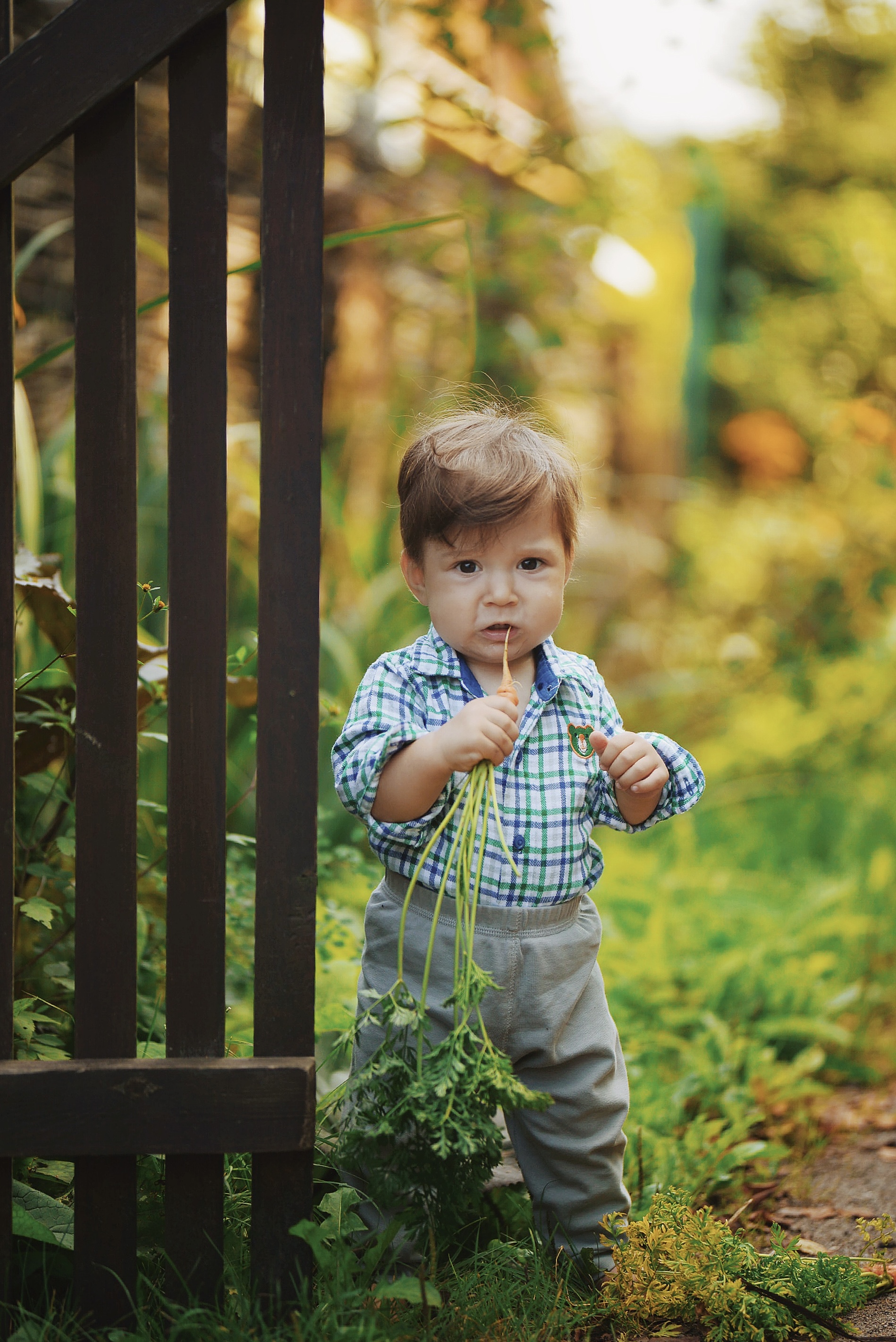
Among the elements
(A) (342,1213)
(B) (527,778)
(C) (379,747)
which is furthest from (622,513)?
(A) (342,1213)

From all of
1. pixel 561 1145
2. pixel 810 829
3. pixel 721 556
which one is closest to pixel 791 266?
pixel 721 556

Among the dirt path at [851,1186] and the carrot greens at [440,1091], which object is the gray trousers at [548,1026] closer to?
the carrot greens at [440,1091]

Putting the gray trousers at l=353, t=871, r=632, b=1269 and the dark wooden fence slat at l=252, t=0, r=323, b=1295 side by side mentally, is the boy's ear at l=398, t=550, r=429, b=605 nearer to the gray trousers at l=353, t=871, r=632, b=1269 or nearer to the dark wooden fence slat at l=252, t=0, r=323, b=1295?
the dark wooden fence slat at l=252, t=0, r=323, b=1295

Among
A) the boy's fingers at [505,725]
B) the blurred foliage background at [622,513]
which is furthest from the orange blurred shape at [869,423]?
the boy's fingers at [505,725]

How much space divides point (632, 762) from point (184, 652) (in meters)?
0.69

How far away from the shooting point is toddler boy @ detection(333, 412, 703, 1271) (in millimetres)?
1644

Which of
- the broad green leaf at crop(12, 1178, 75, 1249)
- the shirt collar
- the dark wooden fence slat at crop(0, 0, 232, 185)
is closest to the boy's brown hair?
the shirt collar

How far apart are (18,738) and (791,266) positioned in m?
8.28

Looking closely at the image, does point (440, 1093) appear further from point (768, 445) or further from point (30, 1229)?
point (768, 445)

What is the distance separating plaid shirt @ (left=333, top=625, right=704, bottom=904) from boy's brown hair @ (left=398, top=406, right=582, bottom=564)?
0.70 feet

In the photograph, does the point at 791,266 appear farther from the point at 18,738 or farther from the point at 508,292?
the point at 18,738

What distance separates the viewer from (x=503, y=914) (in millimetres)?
1667

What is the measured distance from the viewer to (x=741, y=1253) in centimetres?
170

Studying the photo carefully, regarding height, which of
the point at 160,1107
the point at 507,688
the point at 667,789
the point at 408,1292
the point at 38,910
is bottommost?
the point at 408,1292
